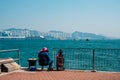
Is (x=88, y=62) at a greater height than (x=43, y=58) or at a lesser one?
lesser

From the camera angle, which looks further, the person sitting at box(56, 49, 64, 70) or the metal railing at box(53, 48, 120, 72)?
the metal railing at box(53, 48, 120, 72)

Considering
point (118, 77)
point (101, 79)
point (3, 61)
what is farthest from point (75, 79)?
point (3, 61)

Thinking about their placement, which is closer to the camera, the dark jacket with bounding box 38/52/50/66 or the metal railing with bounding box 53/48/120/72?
the dark jacket with bounding box 38/52/50/66

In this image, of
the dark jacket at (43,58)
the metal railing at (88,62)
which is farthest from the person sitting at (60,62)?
the metal railing at (88,62)

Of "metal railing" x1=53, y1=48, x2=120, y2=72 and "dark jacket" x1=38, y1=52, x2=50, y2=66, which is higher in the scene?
"dark jacket" x1=38, y1=52, x2=50, y2=66

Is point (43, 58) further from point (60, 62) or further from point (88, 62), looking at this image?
point (88, 62)

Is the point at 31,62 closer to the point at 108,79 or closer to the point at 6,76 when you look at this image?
the point at 6,76

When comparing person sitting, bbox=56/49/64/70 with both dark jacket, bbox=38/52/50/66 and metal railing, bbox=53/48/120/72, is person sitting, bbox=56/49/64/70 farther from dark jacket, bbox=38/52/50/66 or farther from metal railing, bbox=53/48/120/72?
metal railing, bbox=53/48/120/72

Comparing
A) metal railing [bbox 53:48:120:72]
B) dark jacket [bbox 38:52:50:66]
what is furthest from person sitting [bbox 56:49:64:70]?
metal railing [bbox 53:48:120:72]

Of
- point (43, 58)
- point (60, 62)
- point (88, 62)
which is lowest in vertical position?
point (88, 62)

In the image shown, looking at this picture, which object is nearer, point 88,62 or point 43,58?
point 43,58

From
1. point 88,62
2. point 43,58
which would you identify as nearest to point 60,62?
point 43,58

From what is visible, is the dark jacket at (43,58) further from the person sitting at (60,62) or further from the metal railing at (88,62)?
the metal railing at (88,62)

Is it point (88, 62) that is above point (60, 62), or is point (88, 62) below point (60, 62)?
below
